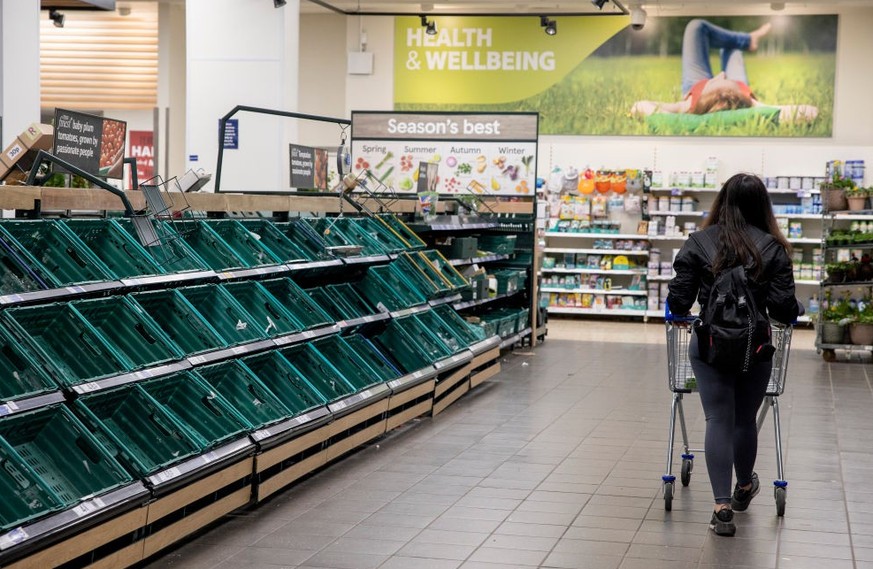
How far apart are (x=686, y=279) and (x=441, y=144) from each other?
645 cm

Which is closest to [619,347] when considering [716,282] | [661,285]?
[661,285]

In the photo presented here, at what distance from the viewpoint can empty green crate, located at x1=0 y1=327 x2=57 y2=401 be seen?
385cm

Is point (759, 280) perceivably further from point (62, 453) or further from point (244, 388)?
point (62, 453)

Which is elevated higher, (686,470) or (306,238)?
(306,238)

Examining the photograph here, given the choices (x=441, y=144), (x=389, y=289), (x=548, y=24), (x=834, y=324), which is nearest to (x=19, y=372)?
(x=389, y=289)

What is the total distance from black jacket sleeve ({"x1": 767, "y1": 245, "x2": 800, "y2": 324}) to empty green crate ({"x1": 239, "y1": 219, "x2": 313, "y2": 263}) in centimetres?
275

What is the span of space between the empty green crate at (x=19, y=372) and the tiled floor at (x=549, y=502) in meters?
0.82

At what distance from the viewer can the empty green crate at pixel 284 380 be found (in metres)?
5.52

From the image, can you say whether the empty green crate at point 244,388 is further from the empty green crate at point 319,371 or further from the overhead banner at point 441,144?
the overhead banner at point 441,144

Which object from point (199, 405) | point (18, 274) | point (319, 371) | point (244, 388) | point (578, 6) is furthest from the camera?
point (578, 6)

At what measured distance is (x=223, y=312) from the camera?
5371mm

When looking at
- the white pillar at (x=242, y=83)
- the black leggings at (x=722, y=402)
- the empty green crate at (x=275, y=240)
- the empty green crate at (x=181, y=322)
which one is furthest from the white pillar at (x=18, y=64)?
the black leggings at (x=722, y=402)

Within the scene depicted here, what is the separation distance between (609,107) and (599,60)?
72 cm

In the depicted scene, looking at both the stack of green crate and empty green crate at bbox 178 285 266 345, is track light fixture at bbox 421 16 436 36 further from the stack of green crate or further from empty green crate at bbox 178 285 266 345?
the stack of green crate
